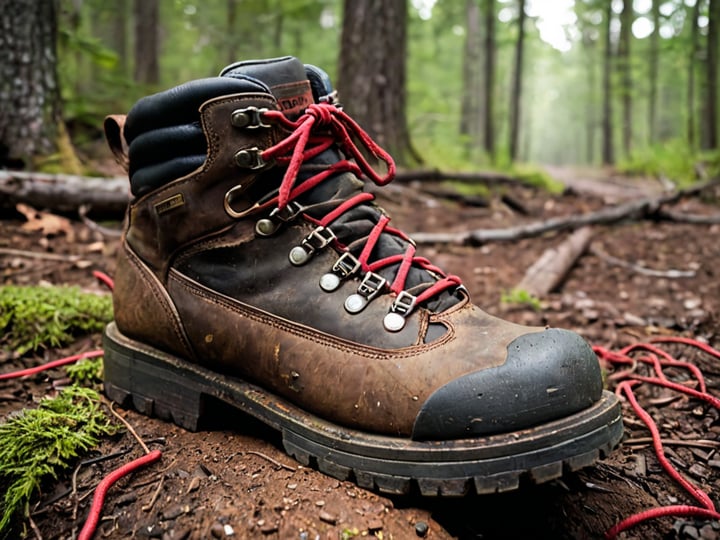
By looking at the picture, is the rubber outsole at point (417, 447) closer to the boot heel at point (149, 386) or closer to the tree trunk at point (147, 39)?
the boot heel at point (149, 386)

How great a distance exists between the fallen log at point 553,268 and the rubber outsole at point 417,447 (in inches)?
80.0

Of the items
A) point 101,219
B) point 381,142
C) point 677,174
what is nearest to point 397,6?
point 381,142

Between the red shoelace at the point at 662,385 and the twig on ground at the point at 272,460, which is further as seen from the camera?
the twig on ground at the point at 272,460

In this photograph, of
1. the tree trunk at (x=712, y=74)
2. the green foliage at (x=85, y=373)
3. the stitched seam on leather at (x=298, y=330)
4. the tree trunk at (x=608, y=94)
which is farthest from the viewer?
the tree trunk at (x=608, y=94)

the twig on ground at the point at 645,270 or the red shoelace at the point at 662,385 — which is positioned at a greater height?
the twig on ground at the point at 645,270

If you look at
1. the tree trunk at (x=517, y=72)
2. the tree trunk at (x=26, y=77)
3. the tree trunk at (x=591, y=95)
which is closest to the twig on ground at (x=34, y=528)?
the tree trunk at (x=26, y=77)

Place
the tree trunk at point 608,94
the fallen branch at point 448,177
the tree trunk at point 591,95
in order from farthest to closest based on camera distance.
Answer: the tree trunk at point 591,95, the tree trunk at point 608,94, the fallen branch at point 448,177

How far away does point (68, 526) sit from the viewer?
Answer: 1159 millimetres

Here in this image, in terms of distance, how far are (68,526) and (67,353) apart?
3.32ft

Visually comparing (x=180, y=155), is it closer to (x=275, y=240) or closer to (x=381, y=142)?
(x=275, y=240)

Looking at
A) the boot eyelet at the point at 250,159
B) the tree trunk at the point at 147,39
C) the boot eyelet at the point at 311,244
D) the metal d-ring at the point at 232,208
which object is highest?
the tree trunk at the point at 147,39

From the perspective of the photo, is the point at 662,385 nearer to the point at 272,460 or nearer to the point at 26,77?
the point at 272,460

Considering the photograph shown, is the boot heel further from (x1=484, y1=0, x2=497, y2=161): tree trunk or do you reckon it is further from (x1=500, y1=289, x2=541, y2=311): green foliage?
(x1=484, y1=0, x2=497, y2=161): tree trunk

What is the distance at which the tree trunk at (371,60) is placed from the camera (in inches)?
223
